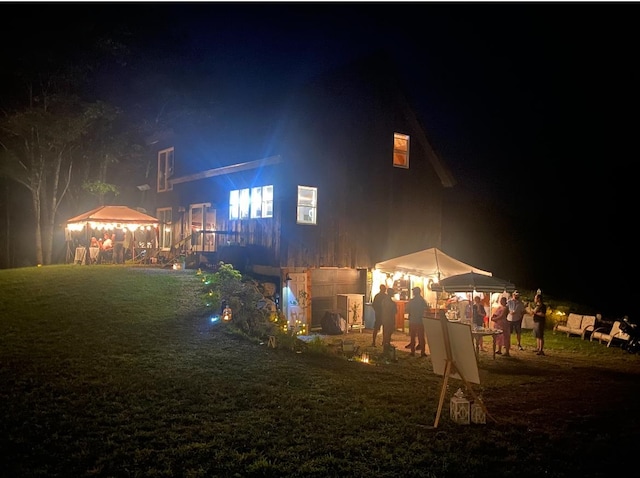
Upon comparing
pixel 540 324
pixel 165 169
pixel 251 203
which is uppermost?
pixel 165 169

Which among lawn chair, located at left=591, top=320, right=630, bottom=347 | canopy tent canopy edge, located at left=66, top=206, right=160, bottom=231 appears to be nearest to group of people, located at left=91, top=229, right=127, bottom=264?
canopy tent canopy edge, located at left=66, top=206, right=160, bottom=231

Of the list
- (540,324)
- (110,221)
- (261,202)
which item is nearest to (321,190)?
(261,202)

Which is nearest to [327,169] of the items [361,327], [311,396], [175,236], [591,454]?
[361,327]

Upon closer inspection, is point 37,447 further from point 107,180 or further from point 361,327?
point 107,180

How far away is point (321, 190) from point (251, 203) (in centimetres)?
280

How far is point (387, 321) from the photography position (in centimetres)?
1390

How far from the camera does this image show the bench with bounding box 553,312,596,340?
17422 millimetres

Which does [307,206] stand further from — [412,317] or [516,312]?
[516,312]

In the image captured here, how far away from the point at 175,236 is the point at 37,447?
20104mm

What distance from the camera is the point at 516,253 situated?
33.0 m

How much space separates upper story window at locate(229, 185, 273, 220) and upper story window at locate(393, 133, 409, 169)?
19.1 ft

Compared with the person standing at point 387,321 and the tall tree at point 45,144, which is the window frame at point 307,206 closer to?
the person standing at point 387,321

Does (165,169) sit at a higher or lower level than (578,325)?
higher

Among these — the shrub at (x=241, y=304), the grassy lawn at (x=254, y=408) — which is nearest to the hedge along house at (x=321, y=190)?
the shrub at (x=241, y=304)
